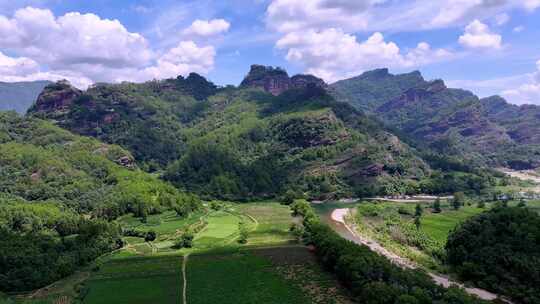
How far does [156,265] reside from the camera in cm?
9675

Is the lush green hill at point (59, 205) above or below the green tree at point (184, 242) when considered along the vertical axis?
above

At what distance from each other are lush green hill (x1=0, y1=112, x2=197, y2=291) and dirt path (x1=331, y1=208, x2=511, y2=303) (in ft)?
188

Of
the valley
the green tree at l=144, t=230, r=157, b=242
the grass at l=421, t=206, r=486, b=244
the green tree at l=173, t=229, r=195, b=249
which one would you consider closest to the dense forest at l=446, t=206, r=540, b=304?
the valley

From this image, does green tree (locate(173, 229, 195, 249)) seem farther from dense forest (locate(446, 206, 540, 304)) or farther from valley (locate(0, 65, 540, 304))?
dense forest (locate(446, 206, 540, 304))

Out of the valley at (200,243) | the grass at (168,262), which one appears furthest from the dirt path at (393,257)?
the grass at (168,262)

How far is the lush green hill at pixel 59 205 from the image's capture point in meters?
89.4

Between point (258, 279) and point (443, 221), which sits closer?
point (258, 279)

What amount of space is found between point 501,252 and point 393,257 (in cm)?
2415

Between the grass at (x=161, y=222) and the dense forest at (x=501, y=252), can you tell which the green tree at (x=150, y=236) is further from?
the dense forest at (x=501, y=252)

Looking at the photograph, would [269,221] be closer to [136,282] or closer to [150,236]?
[150,236]

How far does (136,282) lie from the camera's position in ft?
283

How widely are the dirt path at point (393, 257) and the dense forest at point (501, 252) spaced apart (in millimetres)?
2897

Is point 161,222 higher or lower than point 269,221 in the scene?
higher

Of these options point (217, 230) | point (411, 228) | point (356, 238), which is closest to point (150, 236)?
→ point (217, 230)
